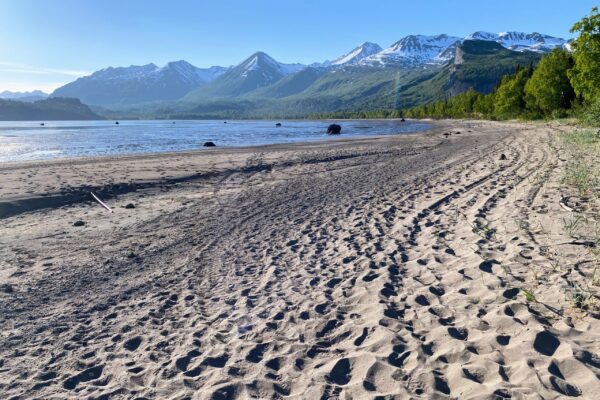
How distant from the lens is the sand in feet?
15.4

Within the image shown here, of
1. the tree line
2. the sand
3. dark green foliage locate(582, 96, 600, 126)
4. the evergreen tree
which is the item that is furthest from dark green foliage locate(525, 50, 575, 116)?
the sand

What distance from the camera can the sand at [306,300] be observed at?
4.71 m

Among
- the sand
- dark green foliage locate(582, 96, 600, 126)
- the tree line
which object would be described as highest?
the tree line

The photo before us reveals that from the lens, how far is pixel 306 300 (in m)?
6.91

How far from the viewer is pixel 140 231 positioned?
12.2 m

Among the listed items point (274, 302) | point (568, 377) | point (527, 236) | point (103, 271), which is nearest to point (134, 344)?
point (274, 302)

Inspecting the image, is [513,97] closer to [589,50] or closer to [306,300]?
[589,50]

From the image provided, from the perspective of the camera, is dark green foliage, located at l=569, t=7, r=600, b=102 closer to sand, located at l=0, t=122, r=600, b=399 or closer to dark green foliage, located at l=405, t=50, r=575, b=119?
dark green foliage, located at l=405, t=50, r=575, b=119

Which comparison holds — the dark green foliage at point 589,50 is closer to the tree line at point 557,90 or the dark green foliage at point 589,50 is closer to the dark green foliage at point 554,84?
the tree line at point 557,90

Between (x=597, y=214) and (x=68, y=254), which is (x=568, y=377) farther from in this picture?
(x=68, y=254)

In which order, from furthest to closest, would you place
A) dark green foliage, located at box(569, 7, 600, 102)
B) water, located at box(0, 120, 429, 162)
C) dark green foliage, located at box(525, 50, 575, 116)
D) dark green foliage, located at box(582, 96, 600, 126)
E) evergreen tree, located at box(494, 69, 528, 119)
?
evergreen tree, located at box(494, 69, 528, 119)
dark green foliage, located at box(525, 50, 575, 116)
water, located at box(0, 120, 429, 162)
dark green foliage, located at box(569, 7, 600, 102)
dark green foliage, located at box(582, 96, 600, 126)

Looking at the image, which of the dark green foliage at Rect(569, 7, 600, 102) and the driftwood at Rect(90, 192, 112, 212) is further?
the dark green foliage at Rect(569, 7, 600, 102)

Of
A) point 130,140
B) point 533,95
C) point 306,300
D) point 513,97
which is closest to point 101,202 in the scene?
point 306,300

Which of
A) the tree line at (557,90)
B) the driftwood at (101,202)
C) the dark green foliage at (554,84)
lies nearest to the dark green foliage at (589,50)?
the tree line at (557,90)
